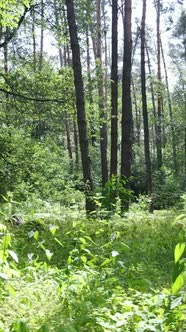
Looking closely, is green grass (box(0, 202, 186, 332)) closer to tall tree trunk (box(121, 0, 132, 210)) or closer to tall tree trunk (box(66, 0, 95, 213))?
tall tree trunk (box(66, 0, 95, 213))

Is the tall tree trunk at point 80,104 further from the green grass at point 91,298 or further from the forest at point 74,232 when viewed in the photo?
the green grass at point 91,298

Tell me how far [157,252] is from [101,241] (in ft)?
2.32

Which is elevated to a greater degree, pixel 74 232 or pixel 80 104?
pixel 80 104

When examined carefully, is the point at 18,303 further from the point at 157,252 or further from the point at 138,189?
the point at 138,189

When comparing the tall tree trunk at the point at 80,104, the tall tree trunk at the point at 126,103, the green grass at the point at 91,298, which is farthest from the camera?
the tall tree trunk at the point at 126,103

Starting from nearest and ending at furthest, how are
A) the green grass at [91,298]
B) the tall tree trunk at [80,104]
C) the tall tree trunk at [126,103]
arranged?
the green grass at [91,298] < the tall tree trunk at [80,104] < the tall tree trunk at [126,103]

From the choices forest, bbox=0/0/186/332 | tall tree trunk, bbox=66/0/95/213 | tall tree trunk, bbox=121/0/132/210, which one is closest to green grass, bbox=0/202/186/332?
forest, bbox=0/0/186/332

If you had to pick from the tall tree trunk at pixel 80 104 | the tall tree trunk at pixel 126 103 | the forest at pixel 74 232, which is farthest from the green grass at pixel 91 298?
the tall tree trunk at pixel 126 103

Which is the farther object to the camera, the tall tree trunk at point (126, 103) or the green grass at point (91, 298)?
the tall tree trunk at point (126, 103)

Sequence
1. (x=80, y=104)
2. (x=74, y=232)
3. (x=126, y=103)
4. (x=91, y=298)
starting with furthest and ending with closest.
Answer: (x=126, y=103), (x=80, y=104), (x=74, y=232), (x=91, y=298)

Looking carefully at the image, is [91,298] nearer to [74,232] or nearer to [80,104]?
[74,232]

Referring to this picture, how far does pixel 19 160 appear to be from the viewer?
9.09 m

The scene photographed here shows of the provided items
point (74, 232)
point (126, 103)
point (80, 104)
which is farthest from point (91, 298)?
point (126, 103)

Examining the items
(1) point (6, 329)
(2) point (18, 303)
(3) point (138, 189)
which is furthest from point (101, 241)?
(3) point (138, 189)
